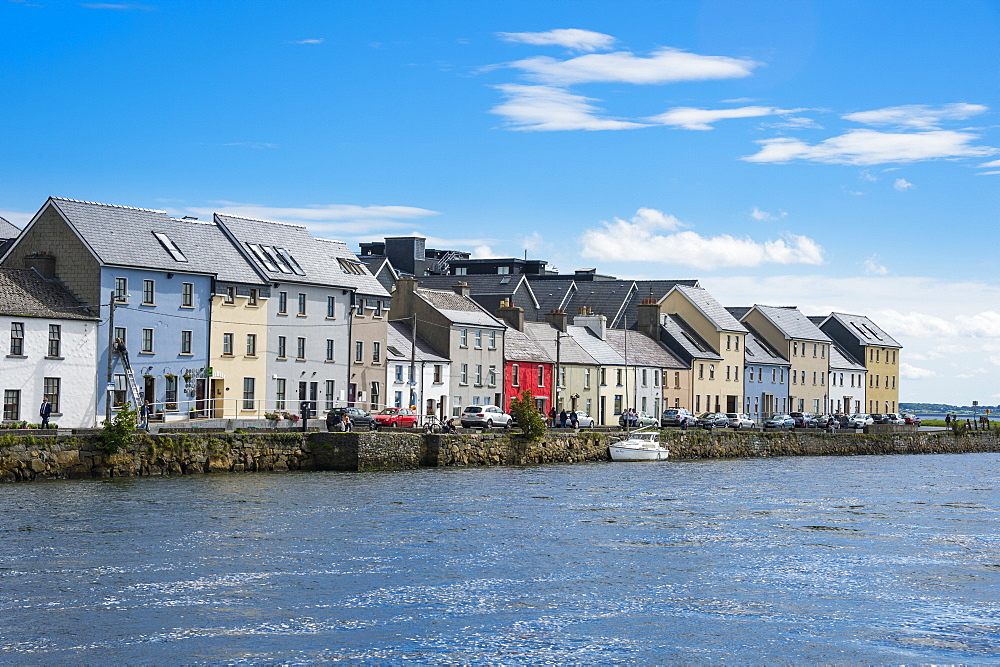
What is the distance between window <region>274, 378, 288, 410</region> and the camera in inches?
3039

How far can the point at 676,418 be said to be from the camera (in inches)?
3986

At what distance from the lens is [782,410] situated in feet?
436

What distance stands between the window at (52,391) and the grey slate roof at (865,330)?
103594mm

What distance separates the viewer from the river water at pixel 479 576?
933 inches

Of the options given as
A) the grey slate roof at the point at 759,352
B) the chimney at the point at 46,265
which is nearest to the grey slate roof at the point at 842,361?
the grey slate roof at the point at 759,352

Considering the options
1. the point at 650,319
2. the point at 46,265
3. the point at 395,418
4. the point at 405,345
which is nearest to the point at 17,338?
the point at 46,265

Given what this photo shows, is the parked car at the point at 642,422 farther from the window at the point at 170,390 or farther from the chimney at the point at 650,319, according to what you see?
the window at the point at 170,390

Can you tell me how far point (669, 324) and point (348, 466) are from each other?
61.0m

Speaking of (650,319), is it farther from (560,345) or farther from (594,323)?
(560,345)

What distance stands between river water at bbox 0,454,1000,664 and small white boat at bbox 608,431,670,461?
2493 centimetres

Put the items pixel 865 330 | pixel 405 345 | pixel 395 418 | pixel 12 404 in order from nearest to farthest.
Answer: pixel 12 404 → pixel 395 418 → pixel 405 345 → pixel 865 330

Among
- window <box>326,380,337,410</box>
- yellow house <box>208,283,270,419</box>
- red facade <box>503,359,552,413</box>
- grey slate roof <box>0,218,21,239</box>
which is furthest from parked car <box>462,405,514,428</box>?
grey slate roof <box>0,218,21,239</box>

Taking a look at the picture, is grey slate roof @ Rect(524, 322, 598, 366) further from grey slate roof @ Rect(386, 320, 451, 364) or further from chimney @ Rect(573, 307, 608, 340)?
grey slate roof @ Rect(386, 320, 451, 364)

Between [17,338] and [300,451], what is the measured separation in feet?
45.6
